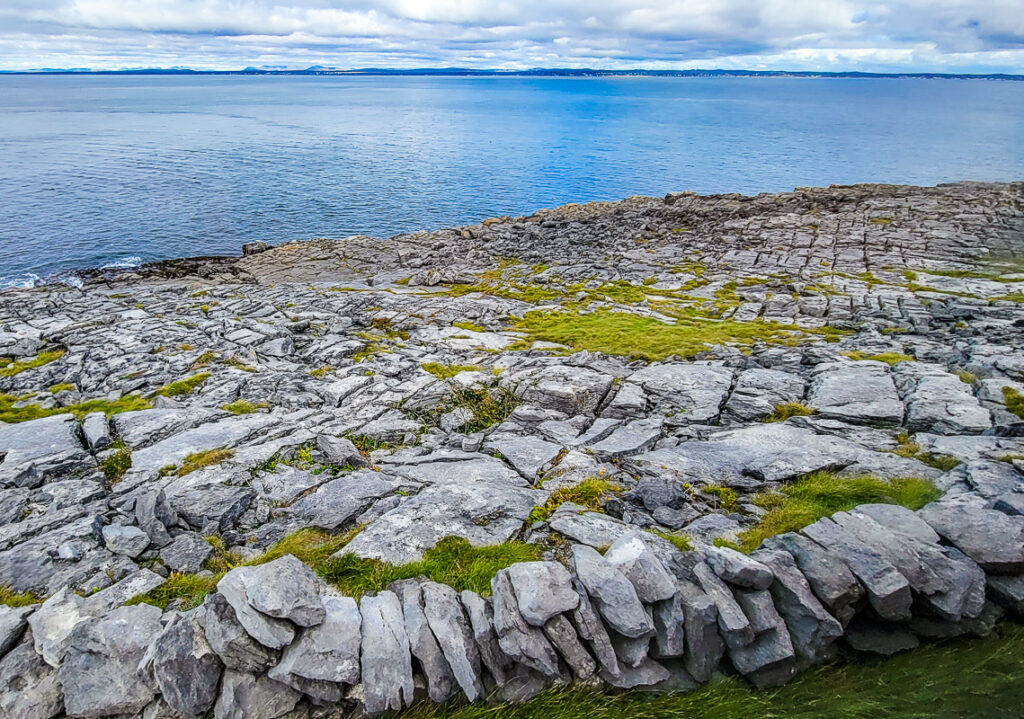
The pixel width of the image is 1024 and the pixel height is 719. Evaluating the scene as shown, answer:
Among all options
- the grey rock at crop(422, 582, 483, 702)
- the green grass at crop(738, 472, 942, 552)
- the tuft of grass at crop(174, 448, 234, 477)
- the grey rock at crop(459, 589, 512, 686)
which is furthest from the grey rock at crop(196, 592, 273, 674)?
the green grass at crop(738, 472, 942, 552)

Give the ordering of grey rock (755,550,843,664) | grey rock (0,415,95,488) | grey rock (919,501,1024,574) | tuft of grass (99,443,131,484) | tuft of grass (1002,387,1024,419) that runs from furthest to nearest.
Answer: tuft of grass (1002,387,1024,419) → tuft of grass (99,443,131,484) → grey rock (0,415,95,488) → grey rock (919,501,1024,574) → grey rock (755,550,843,664)

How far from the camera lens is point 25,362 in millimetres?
24375

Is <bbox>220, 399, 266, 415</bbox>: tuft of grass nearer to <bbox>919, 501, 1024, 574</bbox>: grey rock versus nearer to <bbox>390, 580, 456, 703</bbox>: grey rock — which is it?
<bbox>390, 580, 456, 703</bbox>: grey rock

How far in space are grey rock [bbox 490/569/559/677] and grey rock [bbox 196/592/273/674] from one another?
3.00m

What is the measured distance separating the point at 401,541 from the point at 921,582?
8.14m

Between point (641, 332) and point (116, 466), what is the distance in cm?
1965

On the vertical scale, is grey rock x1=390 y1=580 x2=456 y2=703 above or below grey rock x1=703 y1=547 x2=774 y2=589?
below

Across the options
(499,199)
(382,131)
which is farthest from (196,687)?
(382,131)

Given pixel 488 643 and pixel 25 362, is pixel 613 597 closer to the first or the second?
pixel 488 643

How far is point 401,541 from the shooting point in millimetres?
10398

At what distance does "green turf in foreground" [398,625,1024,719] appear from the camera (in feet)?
24.9

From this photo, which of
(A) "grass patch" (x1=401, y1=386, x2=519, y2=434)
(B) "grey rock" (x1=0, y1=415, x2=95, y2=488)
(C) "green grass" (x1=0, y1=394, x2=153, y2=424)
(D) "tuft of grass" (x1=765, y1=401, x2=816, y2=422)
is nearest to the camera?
(B) "grey rock" (x1=0, y1=415, x2=95, y2=488)

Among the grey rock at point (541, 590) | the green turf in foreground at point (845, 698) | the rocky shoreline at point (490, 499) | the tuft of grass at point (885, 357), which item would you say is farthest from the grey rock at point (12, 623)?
the tuft of grass at point (885, 357)

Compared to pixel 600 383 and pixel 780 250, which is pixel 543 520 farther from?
pixel 780 250
